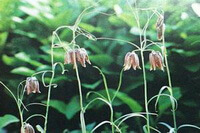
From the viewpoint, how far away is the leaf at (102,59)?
6.78 feet

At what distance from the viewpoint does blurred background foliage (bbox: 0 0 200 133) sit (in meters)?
2.07

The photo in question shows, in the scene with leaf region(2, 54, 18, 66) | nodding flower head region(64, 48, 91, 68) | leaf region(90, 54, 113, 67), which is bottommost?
nodding flower head region(64, 48, 91, 68)

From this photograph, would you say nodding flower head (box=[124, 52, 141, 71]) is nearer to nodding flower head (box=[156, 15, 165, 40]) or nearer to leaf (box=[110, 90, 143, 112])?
nodding flower head (box=[156, 15, 165, 40])

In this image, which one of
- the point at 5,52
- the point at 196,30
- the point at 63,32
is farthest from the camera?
the point at 5,52

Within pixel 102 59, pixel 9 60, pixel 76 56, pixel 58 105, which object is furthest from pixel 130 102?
pixel 76 56

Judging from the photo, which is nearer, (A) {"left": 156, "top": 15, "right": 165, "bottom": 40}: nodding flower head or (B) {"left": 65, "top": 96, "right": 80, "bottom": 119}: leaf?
(A) {"left": 156, "top": 15, "right": 165, "bottom": 40}: nodding flower head

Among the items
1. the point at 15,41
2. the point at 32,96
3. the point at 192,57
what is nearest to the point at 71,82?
the point at 32,96

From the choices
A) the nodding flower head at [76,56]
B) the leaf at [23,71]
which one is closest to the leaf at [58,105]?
the leaf at [23,71]

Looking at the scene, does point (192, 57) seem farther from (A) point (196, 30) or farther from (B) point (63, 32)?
(B) point (63, 32)

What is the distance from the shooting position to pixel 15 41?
2.27m

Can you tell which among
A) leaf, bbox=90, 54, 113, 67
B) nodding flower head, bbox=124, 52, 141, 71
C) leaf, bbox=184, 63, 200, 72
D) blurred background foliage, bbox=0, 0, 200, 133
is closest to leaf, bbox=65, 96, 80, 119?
blurred background foliage, bbox=0, 0, 200, 133

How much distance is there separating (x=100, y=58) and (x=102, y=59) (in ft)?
0.05

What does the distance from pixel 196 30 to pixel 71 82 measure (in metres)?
0.61

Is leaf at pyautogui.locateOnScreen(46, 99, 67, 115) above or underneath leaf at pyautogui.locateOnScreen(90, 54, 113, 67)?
underneath
